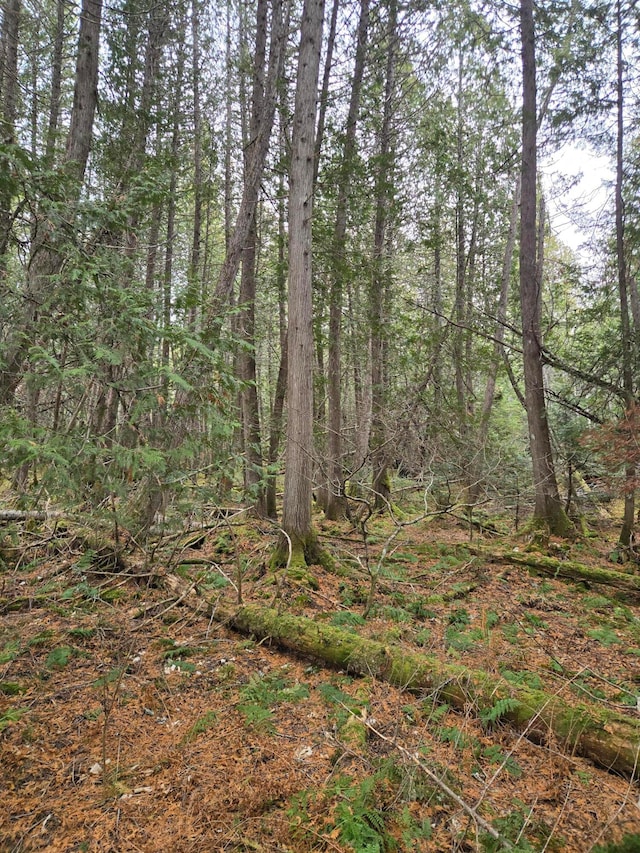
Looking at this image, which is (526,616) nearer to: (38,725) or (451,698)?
(451,698)

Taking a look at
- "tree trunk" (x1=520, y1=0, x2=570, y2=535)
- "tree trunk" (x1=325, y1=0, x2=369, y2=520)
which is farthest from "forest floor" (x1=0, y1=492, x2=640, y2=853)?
"tree trunk" (x1=325, y1=0, x2=369, y2=520)

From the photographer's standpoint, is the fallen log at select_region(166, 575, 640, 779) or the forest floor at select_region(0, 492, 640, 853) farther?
the fallen log at select_region(166, 575, 640, 779)

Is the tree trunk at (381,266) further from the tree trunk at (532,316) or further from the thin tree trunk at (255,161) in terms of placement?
the tree trunk at (532,316)

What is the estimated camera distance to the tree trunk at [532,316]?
8516mm

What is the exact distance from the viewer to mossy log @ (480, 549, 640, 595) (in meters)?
6.37

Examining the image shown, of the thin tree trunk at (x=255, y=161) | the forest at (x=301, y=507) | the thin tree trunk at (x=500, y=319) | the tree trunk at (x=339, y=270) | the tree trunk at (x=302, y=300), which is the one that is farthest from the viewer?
the thin tree trunk at (x=500, y=319)

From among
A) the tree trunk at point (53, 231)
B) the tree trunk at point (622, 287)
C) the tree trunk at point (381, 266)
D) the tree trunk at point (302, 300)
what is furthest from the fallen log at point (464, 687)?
the tree trunk at point (622, 287)

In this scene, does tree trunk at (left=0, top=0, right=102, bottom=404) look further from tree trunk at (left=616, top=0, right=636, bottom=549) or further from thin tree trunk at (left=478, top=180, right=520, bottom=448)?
thin tree trunk at (left=478, top=180, right=520, bottom=448)

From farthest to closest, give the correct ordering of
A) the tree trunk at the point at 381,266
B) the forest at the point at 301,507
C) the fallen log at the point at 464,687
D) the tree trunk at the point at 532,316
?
1. the tree trunk at the point at 381,266
2. the tree trunk at the point at 532,316
3. the fallen log at the point at 464,687
4. the forest at the point at 301,507

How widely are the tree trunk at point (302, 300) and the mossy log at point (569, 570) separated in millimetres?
3561

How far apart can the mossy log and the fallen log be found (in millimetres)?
3818

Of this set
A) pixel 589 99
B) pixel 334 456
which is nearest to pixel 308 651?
pixel 334 456

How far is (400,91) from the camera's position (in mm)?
10531

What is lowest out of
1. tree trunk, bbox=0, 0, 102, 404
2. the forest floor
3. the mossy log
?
the forest floor
